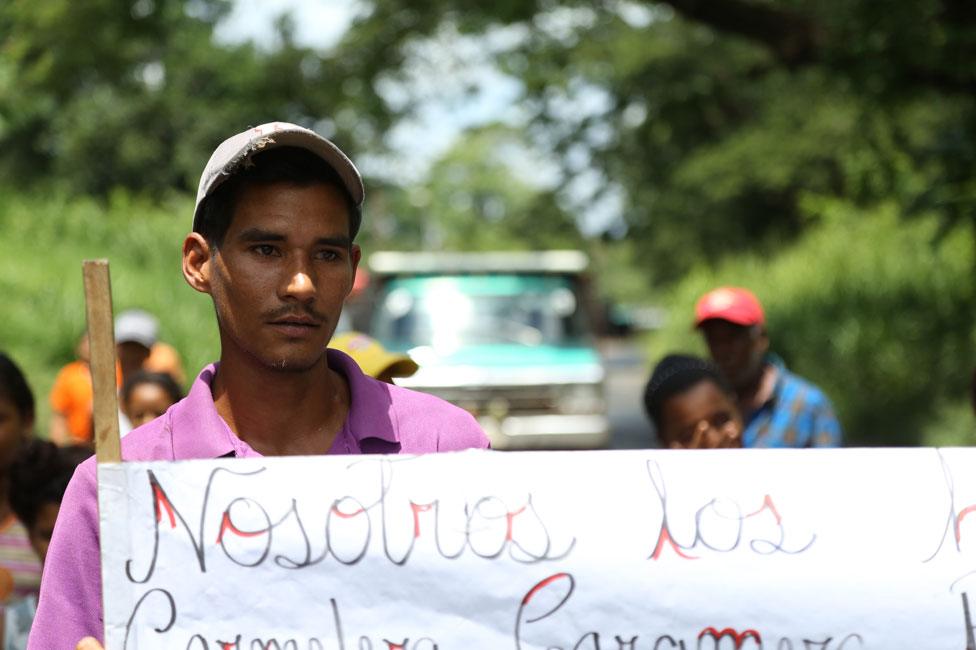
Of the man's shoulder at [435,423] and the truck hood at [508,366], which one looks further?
the truck hood at [508,366]

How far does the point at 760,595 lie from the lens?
6.91 feet

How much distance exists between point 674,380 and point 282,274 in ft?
6.90

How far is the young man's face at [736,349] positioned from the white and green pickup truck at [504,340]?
18.8 feet

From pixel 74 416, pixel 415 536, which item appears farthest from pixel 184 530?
pixel 74 416

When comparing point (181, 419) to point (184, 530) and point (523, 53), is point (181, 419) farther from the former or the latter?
point (523, 53)

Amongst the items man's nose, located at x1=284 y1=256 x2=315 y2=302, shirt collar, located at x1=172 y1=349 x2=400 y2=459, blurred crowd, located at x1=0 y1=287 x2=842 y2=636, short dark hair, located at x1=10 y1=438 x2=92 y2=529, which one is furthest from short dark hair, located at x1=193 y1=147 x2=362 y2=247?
short dark hair, located at x1=10 y1=438 x2=92 y2=529

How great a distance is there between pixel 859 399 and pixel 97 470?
41.8ft

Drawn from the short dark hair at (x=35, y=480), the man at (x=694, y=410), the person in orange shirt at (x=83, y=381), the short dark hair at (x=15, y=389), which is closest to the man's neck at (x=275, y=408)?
the man at (x=694, y=410)

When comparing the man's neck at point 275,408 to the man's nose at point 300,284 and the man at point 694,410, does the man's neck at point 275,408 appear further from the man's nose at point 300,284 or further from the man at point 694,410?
the man at point 694,410

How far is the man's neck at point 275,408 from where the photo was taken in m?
2.21

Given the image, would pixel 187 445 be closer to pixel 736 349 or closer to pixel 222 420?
pixel 222 420

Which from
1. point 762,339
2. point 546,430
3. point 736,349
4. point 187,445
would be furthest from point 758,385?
point 546,430

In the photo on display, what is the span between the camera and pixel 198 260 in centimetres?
228

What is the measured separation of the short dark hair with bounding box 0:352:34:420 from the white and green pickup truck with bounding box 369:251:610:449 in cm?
636
